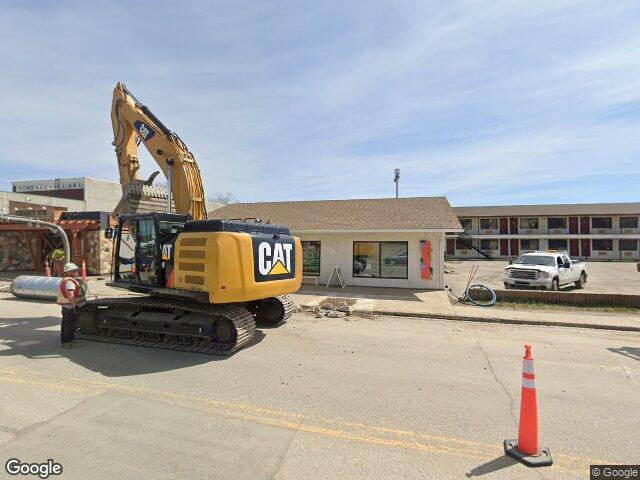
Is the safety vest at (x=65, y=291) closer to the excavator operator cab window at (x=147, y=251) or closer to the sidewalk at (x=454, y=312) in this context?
the excavator operator cab window at (x=147, y=251)

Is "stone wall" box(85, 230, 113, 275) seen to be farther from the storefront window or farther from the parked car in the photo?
the storefront window

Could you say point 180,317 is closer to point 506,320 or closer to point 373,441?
point 373,441

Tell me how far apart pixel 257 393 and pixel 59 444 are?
2270 millimetres

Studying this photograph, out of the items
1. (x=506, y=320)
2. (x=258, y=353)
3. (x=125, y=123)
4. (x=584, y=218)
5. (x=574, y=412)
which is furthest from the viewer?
(x=584, y=218)

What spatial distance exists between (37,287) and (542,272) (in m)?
19.4

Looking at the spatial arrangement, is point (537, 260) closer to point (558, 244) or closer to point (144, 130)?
point (144, 130)

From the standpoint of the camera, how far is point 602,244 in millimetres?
46125

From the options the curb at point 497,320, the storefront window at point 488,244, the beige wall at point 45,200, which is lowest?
the curb at point 497,320

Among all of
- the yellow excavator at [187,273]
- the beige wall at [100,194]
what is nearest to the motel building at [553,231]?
the beige wall at [100,194]

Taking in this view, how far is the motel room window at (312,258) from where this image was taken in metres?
18.0

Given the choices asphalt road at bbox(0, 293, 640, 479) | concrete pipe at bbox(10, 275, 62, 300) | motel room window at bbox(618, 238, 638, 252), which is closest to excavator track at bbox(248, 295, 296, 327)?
asphalt road at bbox(0, 293, 640, 479)

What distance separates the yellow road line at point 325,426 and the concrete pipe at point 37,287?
837 cm

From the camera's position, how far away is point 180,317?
300 inches

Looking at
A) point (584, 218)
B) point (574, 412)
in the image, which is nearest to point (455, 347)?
point (574, 412)
